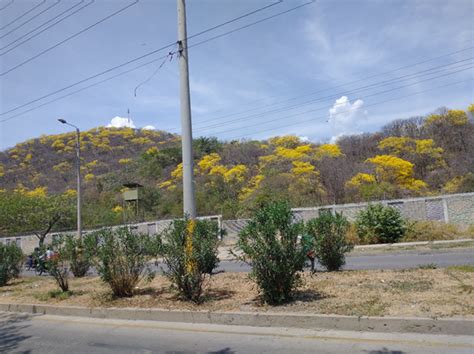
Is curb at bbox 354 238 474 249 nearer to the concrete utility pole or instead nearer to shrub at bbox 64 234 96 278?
shrub at bbox 64 234 96 278

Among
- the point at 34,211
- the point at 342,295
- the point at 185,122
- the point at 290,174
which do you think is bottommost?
the point at 342,295

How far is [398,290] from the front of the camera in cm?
771

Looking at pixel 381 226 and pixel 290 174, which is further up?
pixel 290 174

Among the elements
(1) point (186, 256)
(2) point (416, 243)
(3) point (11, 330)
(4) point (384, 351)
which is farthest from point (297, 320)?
(2) point (416, 243)

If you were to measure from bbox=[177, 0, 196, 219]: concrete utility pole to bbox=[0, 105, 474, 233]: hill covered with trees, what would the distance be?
1527 centimetres

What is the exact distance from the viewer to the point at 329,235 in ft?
33.4

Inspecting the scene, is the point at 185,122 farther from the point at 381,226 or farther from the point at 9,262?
the point at 381,226

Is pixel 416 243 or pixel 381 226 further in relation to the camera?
pixel 381 226

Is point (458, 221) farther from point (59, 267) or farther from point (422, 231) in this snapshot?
point (59, 267)

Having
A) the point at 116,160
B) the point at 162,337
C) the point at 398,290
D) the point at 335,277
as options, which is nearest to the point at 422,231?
the point at 335,277

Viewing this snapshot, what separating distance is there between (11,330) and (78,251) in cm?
493

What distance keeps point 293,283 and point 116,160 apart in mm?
69512

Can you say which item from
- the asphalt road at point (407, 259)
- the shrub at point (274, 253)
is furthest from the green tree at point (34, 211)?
the shrub at point (274, 253)

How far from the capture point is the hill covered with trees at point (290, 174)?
34781 mm
